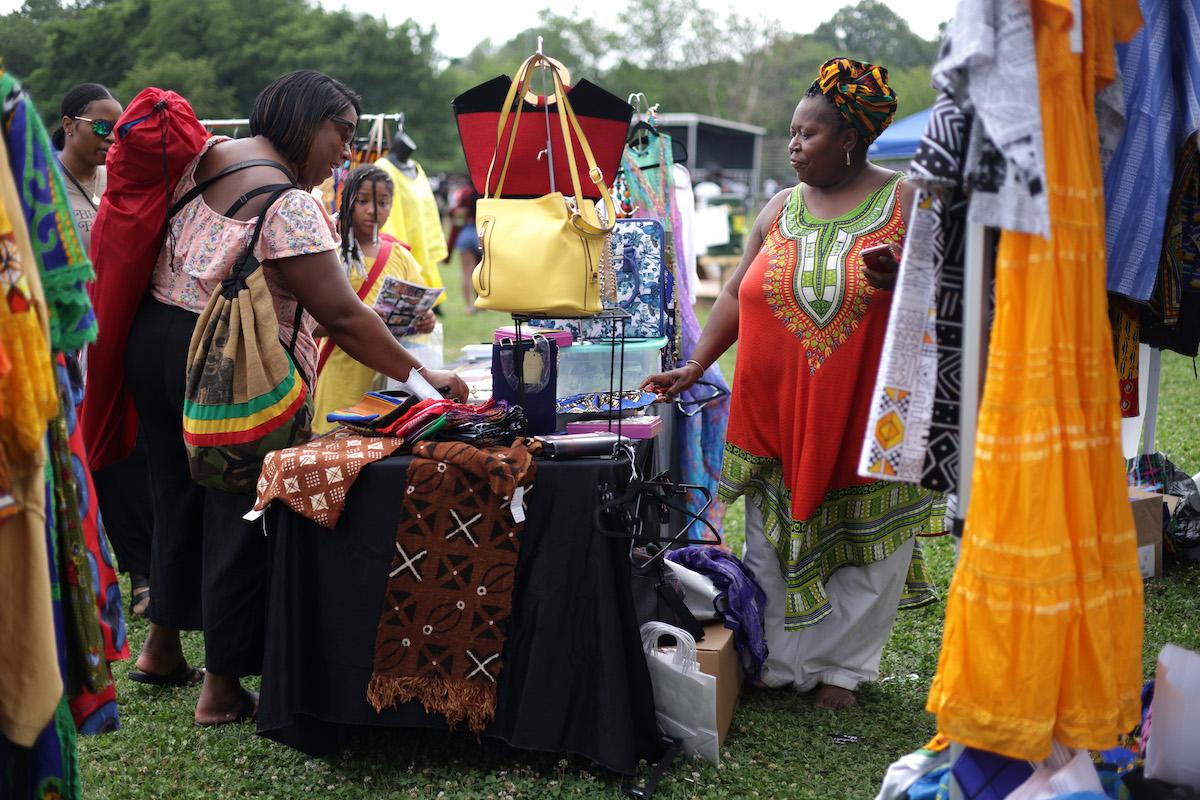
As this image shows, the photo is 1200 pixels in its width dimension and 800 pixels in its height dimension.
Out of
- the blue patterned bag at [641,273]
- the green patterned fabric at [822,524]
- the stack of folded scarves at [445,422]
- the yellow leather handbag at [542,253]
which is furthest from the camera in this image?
the blue patterned bag at [641,273]

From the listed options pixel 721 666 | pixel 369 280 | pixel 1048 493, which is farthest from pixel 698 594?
pixel 369 280

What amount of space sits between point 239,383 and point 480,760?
1283 millimetres

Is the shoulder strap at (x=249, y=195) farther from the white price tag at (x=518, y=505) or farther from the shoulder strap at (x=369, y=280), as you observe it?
the shoulder strap at (x=369, y=280)

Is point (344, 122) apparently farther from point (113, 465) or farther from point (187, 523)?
point (113, 465)

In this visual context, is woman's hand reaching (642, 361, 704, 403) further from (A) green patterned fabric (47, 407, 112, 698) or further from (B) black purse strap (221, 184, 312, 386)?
(A) green patterned fabric (47, 407, 112, 698)

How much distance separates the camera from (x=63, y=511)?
2123mm

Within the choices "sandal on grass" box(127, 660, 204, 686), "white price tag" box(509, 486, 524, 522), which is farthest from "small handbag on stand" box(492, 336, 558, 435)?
"sandal on grass" box(127, 660, 204, 686)

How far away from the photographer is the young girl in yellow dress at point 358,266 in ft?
16.3

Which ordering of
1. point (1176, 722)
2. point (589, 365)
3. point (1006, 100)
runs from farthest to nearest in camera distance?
point (589, 365)
point (1176, 722)
point (1006, 100)

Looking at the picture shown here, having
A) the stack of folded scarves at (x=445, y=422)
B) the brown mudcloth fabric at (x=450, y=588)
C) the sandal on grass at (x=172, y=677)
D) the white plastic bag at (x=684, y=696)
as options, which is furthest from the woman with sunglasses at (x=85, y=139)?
the white plastic bag at (x=684, y=696)

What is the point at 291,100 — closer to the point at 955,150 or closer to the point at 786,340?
the point at 786,340

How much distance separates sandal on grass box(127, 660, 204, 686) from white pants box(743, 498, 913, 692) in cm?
197

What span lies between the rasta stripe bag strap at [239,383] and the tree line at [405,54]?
29.7 inches

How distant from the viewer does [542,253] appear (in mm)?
3180
